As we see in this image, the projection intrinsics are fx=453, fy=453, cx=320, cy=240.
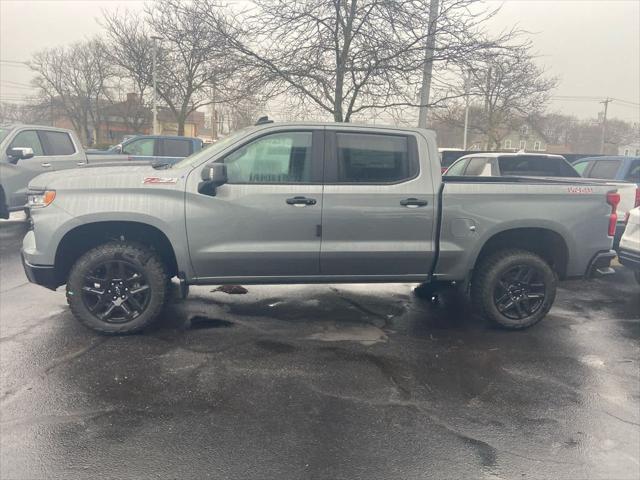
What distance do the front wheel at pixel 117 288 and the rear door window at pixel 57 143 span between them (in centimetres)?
685

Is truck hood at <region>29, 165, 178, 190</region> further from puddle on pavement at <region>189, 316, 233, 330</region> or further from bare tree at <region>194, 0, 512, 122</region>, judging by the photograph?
bare tree at <region>194, 0, 512, 122</region>

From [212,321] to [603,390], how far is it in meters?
3.59

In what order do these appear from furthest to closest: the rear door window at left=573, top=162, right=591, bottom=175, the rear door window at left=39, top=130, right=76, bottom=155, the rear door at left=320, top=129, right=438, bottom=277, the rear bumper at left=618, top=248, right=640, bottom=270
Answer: the rear door window at left=573, top=162, right=591, bottom=175 < the rear door window at left=39, top=130, right=76, bottom=155 < the rear bumper at left=618, top=248, right=640, bottom=270 < the rear door at left=320, top=129, right=438, bottom=277

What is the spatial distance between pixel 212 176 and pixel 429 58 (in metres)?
6.33

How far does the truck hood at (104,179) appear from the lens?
4.03m

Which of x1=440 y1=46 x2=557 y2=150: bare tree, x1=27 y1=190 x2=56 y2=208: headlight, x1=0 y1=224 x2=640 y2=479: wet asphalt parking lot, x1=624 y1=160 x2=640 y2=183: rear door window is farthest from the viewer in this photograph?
x1=440 y1=46 x2=557 y2=150: bare tree

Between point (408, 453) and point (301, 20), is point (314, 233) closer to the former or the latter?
point (408, 453)

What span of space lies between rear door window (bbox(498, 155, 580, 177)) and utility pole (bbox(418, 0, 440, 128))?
187 centimetres

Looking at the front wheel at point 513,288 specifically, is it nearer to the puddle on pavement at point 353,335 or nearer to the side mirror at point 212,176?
the puddle on pavement at point 353,335

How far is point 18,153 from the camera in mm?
8320

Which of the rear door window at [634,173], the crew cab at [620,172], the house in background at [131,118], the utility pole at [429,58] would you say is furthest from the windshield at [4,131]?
the house in background at [131,118]

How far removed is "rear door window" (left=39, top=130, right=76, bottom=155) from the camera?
9.56 m

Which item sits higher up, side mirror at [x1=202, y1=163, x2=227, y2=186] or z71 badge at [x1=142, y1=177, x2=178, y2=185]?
side mirror at [x1=202, y1=163, x2=227, y2=186]

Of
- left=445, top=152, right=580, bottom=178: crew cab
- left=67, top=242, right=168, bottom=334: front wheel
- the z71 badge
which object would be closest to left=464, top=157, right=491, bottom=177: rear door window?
left=445, top=152, right=580, bottom=178: crew cab
